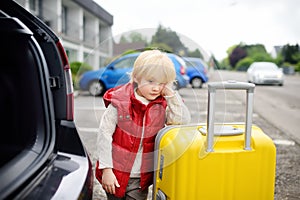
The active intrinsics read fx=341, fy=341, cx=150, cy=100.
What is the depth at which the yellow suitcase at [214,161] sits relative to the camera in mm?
1579

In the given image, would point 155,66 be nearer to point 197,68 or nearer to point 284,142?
point 197,68

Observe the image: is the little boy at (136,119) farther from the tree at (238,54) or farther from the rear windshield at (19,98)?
the tree at (238,54)

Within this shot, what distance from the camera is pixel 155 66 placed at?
5.02 ft

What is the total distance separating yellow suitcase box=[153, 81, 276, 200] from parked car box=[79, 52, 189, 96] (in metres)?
0.16

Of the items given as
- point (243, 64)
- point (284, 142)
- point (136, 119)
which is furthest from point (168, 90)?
point (243, 64)

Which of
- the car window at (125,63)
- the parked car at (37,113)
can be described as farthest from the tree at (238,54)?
the parked car at (37,113)

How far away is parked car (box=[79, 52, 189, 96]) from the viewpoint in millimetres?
1572

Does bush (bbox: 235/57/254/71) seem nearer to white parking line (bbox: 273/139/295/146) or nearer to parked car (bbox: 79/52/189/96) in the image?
white parking line (bbox: 273/139/295/146)

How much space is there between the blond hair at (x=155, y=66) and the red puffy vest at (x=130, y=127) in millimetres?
107

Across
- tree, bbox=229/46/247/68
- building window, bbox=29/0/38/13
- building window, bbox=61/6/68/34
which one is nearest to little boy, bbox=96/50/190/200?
building window, bbox=29/0/38/13

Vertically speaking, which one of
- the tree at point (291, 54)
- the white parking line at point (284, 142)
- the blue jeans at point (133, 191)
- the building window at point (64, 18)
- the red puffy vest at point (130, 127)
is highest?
the tree at point (291, 54)

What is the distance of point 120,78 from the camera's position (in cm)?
168

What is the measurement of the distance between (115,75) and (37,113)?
416 mm

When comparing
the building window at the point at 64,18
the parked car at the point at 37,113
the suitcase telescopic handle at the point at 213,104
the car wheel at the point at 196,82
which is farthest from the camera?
the building window at the point at 64,18
